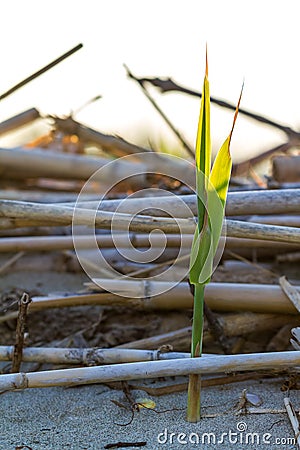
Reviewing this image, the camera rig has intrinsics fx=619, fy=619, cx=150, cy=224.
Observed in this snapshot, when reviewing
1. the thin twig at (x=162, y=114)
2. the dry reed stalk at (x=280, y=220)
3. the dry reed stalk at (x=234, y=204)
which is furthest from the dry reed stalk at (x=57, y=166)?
the dry reed stalk at (x=234, y=204)

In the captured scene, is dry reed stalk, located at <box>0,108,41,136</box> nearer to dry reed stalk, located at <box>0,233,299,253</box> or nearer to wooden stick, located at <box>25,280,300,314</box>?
dry reed stalk, located at <box>0,233,299,253</box>

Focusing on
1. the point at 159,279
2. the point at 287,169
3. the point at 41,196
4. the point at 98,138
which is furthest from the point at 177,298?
the point at 98,138

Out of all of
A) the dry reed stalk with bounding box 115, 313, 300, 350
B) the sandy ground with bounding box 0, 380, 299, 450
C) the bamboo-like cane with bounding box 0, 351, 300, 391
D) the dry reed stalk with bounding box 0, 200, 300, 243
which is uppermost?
the dry reed stalk with bounding box 0, 200, 300, 243

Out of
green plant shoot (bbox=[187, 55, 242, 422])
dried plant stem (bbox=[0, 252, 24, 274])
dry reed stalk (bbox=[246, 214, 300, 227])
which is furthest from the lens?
dried plant stem (bbox=[0, 252, 24, 274])

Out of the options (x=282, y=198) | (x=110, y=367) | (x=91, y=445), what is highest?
(x=282, y=198)

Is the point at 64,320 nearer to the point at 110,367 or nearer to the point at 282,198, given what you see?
the point at 110,367

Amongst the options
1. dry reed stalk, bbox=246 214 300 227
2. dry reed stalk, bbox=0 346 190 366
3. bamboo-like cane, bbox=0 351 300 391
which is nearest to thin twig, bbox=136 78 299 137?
dry reed stalk, bbox=246 214 300 227

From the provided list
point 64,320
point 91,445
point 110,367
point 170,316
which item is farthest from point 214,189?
point 64,320
